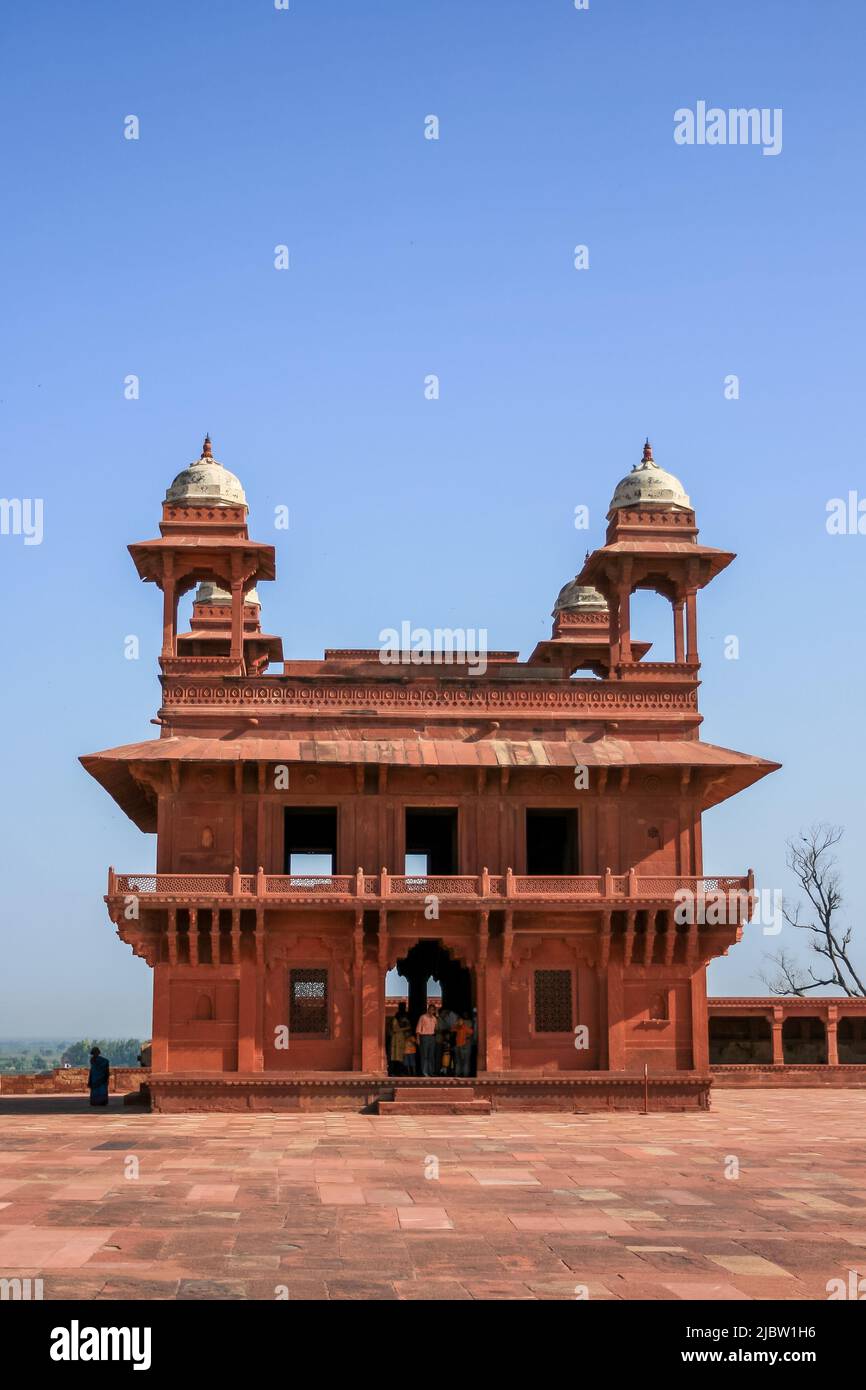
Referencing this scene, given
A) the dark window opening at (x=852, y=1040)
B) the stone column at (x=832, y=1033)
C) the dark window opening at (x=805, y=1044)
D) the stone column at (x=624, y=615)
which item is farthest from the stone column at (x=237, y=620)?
the dark window opening at (x=852, y=1040)

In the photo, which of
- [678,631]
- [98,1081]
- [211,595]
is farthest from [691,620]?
[211,595]

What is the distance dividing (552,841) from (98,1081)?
38.4 feet

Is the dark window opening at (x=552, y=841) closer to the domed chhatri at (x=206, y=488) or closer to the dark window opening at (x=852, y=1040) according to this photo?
the domed chhatri at (x=206, y=488)

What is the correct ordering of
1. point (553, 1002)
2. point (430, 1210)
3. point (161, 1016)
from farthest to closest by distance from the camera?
1. point (553, 1002)
2. point (161, 1016)
3. point (430, 1210)

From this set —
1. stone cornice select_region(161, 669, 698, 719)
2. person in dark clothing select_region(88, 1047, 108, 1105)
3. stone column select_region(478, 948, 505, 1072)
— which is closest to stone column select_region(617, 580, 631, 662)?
stone cornice select_region(161, 669, 698, 719)

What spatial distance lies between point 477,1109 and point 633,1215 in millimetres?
12638

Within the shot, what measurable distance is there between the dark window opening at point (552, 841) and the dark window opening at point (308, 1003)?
18.0ft

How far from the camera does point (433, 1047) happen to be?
28844mm

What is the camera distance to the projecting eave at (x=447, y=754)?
28750 mm

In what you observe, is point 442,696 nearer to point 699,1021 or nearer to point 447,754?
point 447,754
